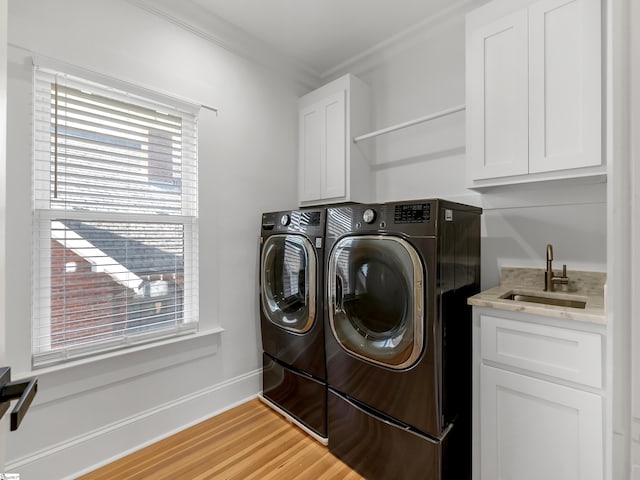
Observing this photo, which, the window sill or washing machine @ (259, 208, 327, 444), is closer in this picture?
the window sill

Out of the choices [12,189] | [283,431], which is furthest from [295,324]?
[12,189]

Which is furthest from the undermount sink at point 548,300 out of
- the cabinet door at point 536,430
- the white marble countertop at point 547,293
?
the cabinet door at point 536,430

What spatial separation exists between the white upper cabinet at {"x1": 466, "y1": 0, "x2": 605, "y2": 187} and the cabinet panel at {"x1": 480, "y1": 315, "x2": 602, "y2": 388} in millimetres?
714

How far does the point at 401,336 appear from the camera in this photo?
1453 mm

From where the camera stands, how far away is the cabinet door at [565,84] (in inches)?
50.9

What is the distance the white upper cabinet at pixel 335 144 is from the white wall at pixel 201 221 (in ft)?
0.54

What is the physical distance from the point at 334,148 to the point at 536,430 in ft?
6.77

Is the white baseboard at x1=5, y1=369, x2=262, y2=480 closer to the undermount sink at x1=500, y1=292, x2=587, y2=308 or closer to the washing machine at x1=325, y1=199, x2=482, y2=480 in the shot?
the washing machine at x1=325, y1=199, x2=482, y2=480

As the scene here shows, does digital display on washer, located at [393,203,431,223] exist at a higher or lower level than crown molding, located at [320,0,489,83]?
lower

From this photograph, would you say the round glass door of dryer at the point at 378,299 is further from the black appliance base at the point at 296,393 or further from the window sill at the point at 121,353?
the window sill at the point at 121,353

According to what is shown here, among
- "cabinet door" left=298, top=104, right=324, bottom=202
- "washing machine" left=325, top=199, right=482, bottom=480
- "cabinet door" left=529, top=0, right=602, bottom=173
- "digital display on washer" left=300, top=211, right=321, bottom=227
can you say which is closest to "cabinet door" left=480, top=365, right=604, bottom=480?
"washing machine" left=325, top=199, right=482, bottom=480

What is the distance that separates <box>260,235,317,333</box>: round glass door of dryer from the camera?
6.29 feet

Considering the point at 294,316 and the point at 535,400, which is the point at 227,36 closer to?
the point at 294,316

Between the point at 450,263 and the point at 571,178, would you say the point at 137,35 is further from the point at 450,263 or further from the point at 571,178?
the point at 571,178
